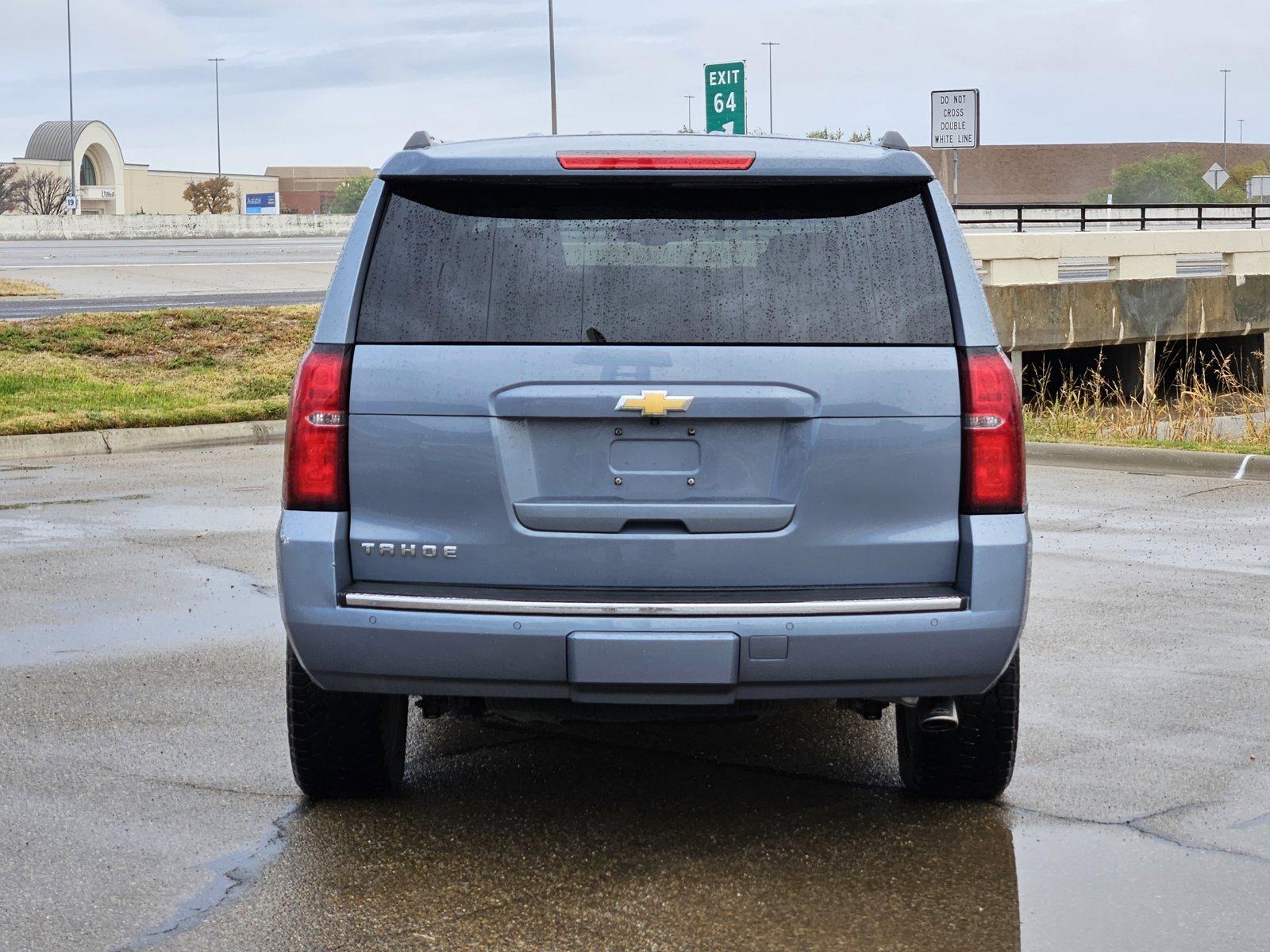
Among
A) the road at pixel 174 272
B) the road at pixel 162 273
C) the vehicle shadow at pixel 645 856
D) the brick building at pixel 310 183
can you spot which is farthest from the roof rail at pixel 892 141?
the brick building at pixel 310 183

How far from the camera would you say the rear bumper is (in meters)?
4.19

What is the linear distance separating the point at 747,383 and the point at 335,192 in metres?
159

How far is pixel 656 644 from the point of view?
4.18 meters

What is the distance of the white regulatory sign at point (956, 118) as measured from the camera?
23312 millimetres

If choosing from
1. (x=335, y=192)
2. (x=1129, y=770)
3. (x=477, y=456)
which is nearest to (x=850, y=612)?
(x=477, y=456)

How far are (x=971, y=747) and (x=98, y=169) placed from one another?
4773 inches

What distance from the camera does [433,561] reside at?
4.31 m

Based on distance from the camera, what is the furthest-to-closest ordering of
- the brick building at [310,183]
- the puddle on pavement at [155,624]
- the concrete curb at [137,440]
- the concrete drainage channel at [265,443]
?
1. the brick building at [310,183]
2. the concrete curb at [137,440]
3. the concrete drainage channel at [265,443]
4. the puddle on pavement at [155,624]

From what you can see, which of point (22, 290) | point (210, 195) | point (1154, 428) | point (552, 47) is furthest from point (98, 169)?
point (1154, 428)

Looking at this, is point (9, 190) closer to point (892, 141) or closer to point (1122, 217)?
point (1122, 217)

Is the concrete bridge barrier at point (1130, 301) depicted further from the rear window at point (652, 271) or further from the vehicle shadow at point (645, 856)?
the rear window at point (652, 271)

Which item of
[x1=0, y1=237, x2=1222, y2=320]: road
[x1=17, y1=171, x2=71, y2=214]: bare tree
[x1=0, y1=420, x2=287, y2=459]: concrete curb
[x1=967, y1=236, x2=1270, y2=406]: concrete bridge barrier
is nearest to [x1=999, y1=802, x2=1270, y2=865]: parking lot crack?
[x1=0, y1=420, x2=287, y2=459]: concrete curb

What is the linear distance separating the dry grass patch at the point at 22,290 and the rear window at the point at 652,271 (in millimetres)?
28262

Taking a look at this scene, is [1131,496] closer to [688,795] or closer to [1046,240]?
[688,795]
